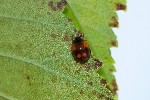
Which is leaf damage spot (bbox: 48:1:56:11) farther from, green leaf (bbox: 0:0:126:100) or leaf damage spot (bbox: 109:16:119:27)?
leaf damage spot (bbox: 109:16:119:27)

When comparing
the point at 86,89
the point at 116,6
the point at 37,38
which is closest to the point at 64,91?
the point at 86,89

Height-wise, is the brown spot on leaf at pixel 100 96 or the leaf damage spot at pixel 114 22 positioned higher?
the leaf damage spot at pixel 114 22

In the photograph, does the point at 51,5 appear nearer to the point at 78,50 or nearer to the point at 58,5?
the point at 58,5

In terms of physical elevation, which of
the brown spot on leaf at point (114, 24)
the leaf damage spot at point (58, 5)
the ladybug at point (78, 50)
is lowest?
the ladybug at point (78, 50)

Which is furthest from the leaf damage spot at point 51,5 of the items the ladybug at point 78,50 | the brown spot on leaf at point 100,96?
the brown spot on leaf at point 100,96

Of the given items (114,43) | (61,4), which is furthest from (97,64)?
(61,4)

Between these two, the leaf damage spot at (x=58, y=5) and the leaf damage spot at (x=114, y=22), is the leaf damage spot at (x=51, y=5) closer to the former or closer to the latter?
the leaf damage spot at (x=58, y=5)
